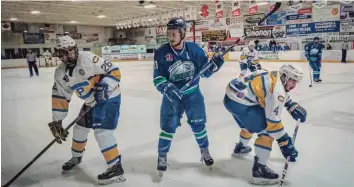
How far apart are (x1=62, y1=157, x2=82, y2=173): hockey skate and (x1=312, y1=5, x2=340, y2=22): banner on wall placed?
17.5 meters

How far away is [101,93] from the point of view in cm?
215

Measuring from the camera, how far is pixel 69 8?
58.3 ft

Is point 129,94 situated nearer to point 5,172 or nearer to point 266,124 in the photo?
point 5,172

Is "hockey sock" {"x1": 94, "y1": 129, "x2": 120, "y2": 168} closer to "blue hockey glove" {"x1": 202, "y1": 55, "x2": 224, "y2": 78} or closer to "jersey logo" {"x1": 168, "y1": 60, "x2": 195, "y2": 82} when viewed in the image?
"jersey logo" {"x1": 168, "y1": 60, "x2": 195, "y2": 82}

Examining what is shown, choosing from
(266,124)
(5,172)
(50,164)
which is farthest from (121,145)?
(266,124)

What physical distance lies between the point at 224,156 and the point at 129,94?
429 centimetres

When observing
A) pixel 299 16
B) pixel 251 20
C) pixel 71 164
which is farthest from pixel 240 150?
pixel 251 20

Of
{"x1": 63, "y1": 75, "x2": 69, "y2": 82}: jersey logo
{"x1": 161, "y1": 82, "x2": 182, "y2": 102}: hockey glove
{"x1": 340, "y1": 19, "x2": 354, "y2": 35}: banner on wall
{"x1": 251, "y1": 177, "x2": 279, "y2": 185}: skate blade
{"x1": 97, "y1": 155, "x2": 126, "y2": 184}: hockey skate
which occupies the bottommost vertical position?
{"x1": 251, "y1": 177, "x2": 279, "y2": 185}: skate blade

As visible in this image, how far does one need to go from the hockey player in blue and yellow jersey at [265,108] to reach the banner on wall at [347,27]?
16.4 metres

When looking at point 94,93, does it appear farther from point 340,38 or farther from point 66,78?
point 340,38

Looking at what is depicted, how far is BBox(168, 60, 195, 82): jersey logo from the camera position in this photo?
232 centimetres

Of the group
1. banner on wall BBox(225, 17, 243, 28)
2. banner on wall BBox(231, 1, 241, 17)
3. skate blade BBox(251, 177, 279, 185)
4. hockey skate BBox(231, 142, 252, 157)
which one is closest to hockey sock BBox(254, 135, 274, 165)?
skate blade BBox(251, 177, 279, 185)

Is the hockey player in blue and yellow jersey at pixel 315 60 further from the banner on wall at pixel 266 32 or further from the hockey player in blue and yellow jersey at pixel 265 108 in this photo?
the banner on wall at pixel 266 32

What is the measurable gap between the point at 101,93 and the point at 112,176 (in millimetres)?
658
